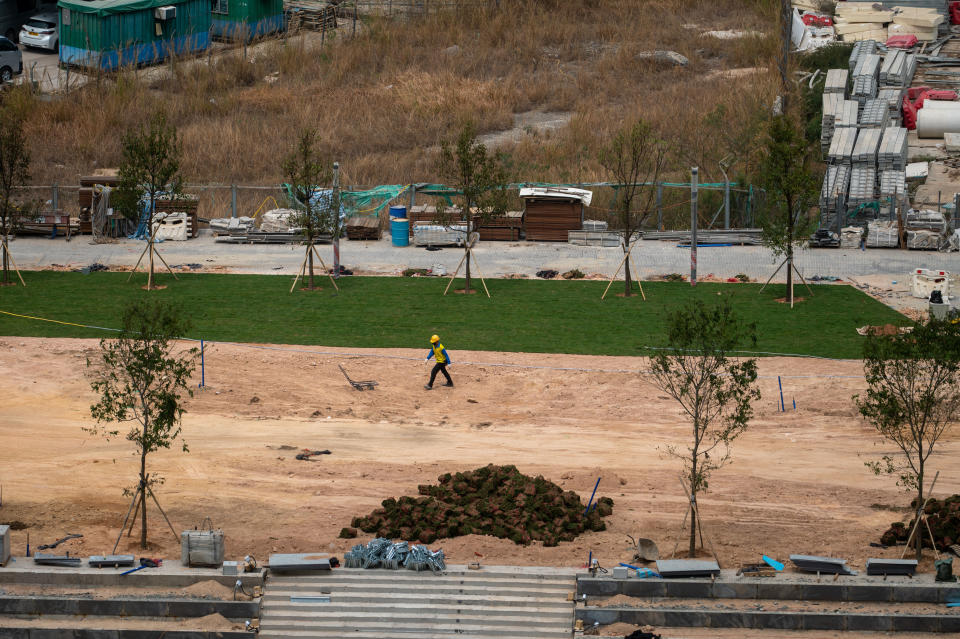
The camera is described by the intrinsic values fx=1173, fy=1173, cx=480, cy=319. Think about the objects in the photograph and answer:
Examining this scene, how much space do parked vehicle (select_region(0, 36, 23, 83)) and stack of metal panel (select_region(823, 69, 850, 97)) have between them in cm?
4102

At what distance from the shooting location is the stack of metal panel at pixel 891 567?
1953 centimetres

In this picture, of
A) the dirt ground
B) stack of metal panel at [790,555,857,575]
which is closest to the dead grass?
the dirt ground

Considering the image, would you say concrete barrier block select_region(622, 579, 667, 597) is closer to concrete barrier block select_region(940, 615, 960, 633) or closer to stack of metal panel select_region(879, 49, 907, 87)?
concrete barrier block select_region(940, 615, 960, 633)

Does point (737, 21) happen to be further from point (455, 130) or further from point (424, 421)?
point (424, 421)

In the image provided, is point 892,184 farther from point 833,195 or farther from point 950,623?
point 950,623

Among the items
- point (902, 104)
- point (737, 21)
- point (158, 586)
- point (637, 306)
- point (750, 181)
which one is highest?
point (737, 21)

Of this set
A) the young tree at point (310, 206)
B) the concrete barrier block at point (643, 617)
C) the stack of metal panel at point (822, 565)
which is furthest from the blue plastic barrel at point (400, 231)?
the concrete barrier block at point (643, 617)

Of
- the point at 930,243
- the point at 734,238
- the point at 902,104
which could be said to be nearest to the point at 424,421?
the point at 734,238

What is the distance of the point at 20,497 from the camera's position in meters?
23.4

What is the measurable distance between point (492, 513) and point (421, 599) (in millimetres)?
3289

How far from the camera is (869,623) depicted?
1867cm

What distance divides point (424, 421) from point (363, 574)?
26.5ft

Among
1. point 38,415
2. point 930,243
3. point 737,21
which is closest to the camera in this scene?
point 38,415

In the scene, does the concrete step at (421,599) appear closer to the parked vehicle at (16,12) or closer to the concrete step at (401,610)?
the concrete step at (401,610)
